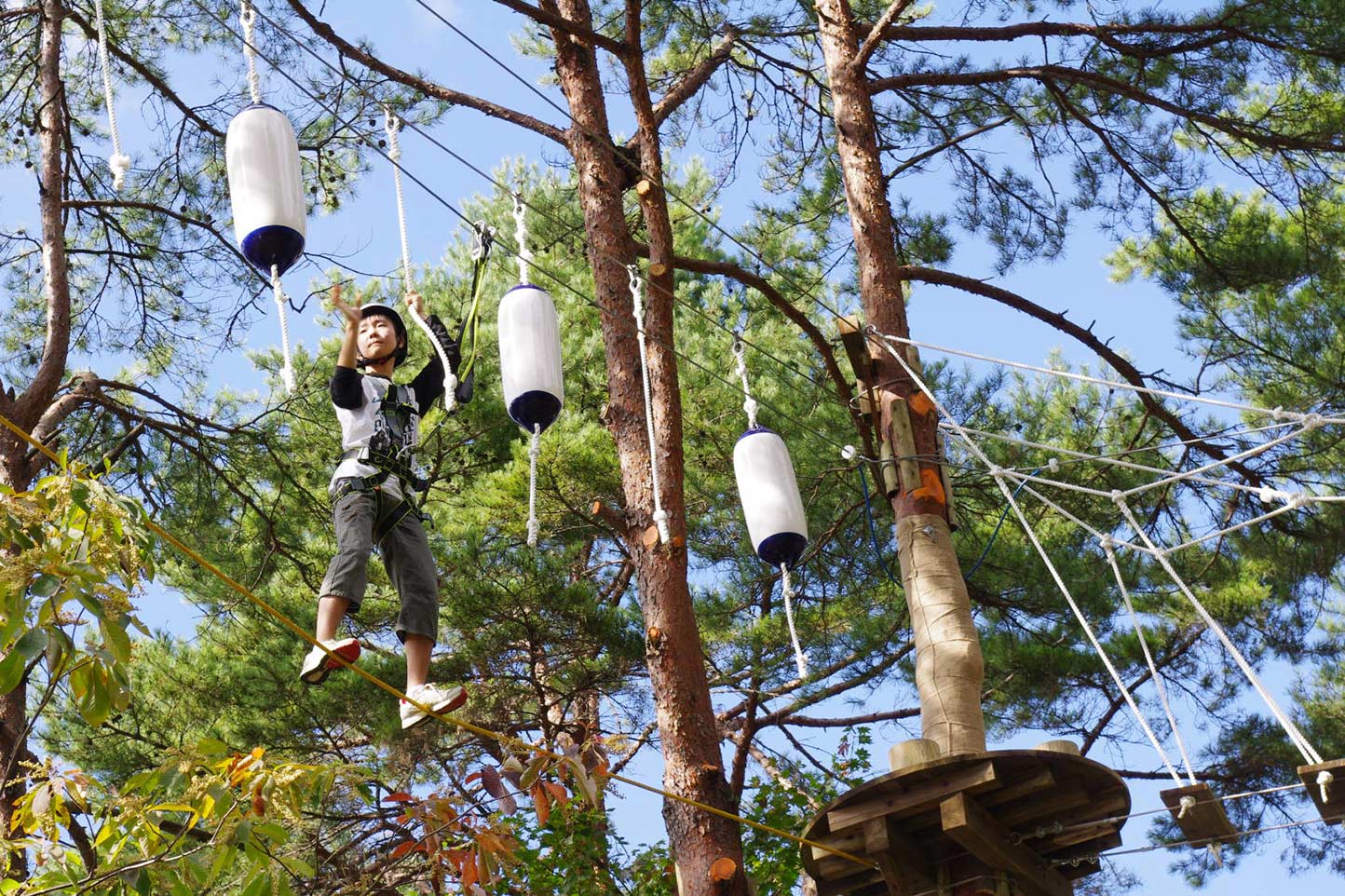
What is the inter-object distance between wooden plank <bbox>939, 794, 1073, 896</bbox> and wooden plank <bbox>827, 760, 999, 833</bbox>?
0.12 ft

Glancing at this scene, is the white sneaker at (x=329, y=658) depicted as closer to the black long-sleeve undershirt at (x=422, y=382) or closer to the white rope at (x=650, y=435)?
the black long-sleeve undershirt at (x=422, y=382)

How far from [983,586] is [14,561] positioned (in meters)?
5.99

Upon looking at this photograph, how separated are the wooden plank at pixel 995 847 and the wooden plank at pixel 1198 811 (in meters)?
0.50

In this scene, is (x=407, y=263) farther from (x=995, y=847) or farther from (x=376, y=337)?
(x=995, y=847)

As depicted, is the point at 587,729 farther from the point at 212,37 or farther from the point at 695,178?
the point at 695,178

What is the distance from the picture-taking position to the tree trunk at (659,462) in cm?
529

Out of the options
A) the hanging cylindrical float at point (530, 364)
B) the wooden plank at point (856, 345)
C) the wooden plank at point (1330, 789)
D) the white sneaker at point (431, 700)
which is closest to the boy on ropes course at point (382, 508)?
the white sneaker at point (431, 700)

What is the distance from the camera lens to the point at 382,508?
170 inches

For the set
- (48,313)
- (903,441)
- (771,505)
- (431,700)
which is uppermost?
(48,313)

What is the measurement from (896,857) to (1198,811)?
0.86 m

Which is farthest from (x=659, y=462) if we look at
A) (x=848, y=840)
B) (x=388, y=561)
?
(x=848, y=840)

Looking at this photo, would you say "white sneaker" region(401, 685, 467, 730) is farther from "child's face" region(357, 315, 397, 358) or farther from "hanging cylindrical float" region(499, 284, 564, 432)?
"child's face" region(357, 315, 397, 358)

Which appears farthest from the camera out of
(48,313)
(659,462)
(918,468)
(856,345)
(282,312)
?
(48,313)

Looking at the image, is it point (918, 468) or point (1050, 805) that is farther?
point (918, 468)
